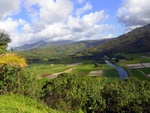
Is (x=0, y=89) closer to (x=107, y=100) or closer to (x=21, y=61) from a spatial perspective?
(x=21, y=61)

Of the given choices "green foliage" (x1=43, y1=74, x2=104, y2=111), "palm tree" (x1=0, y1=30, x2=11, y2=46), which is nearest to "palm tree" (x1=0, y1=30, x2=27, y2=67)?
"palm tree" (x1=0, y1=30, x2=11, y2=46)

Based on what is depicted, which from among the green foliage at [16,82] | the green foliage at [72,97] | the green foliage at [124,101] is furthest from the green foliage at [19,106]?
the green foliage at [124,101]

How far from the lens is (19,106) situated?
17312mm

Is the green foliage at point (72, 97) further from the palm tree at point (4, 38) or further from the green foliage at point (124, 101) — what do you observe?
the palm tree at point (4, 38)

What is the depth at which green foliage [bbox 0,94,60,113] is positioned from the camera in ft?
52.1

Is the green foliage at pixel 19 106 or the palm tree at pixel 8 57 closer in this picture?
the green foliage at pixel 19 106

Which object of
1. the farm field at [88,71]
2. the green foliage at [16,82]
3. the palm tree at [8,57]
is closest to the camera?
the palm tree at [8,57]

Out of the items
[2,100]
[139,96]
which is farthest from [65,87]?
[2,100]

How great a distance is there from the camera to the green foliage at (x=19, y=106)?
15.9 meters

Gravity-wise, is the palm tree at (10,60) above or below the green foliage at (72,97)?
above

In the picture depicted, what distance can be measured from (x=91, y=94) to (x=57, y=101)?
5.11m

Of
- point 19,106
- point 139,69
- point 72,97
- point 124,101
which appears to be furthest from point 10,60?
point 139,69

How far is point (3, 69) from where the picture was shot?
24.0 metres

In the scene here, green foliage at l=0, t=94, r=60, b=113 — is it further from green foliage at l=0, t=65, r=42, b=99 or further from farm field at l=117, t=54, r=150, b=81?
farm field at l=117, t=54, r=150, b=81
